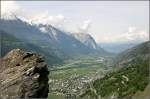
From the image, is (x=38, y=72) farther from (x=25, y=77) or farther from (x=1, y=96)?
(x=1, y=96)

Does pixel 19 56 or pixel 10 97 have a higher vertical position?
pixel 19 56

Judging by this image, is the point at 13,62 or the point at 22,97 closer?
the point at 22,97

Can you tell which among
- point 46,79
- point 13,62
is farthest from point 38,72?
point 13,62

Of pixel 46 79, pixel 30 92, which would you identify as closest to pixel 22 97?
pixel 30 92

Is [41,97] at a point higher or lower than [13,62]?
lower

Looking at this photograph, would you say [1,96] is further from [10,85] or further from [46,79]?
[46,79]

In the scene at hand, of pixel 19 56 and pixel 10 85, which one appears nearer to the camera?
pixel 10 85
